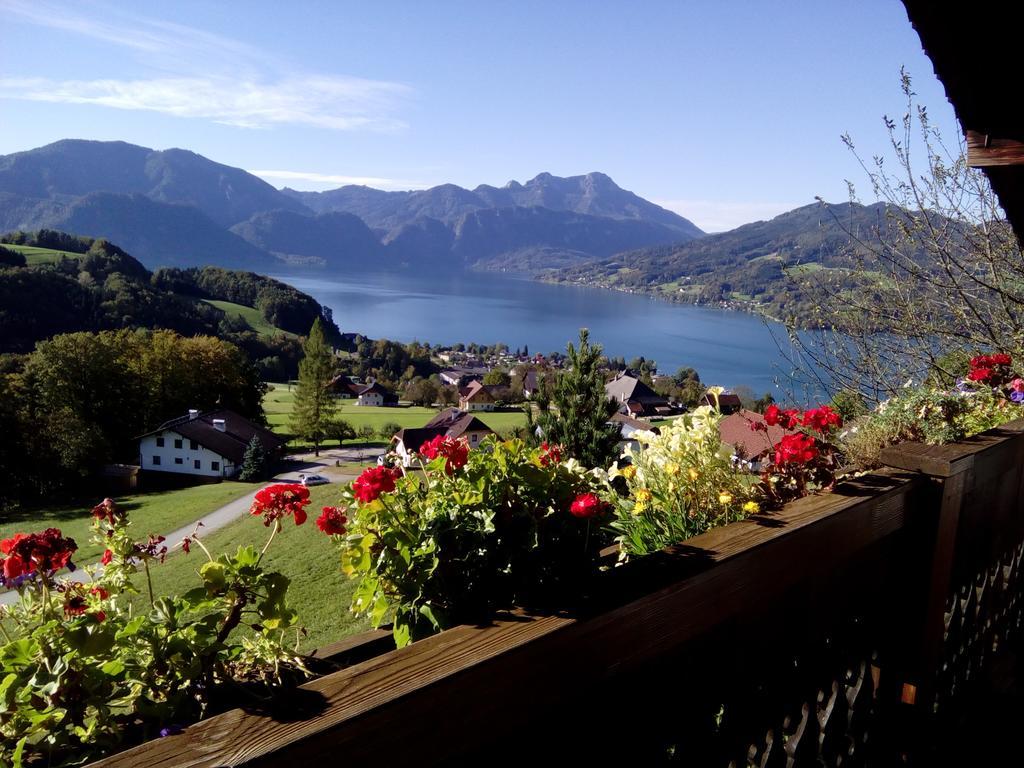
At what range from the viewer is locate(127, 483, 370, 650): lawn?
7.11m

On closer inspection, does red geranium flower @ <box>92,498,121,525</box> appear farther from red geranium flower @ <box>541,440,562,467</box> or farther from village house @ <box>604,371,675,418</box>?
village house @ <box>604,371,675,418</box>

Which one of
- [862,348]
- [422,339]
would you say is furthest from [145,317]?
[862,348]

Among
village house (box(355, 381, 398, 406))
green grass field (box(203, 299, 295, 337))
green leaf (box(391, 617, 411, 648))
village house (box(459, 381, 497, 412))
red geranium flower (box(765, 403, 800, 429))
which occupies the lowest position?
village house (box(355, 381, 398, 406))

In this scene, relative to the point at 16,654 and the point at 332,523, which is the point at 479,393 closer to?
the point at 332,523

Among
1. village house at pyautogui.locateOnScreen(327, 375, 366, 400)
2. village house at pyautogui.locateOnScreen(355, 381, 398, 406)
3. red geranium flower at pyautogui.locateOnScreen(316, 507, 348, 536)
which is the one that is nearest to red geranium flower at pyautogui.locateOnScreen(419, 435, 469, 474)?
red geranium flower at pyautogui.locateOnScreen(316, 507, 348, 536)

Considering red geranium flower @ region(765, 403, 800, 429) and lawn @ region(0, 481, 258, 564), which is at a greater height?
red geranium flower @ region(765, 403, 800, 429)

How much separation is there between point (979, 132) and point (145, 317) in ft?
242

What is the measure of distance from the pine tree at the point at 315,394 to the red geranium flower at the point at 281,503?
35374 millimetres

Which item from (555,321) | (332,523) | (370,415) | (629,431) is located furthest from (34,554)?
(555,321)

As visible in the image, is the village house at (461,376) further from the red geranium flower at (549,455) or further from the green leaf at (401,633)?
the green leaf at (401,633)

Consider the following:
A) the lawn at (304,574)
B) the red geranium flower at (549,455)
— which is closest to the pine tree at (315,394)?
the lawn at (304,574)

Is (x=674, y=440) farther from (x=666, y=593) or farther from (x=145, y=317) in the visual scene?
(x=145, y=317)

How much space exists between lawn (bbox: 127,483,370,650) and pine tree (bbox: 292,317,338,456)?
18.8 meters

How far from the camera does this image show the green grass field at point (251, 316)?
74.8m
